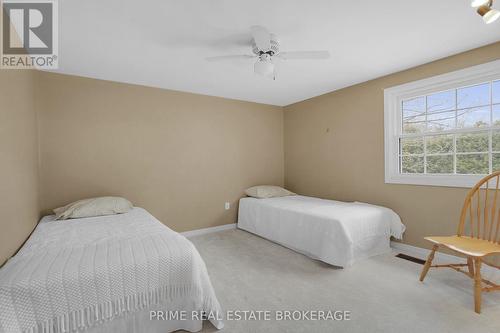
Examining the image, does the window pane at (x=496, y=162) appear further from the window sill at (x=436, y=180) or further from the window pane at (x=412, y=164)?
the window pane at (x=412, y=164)

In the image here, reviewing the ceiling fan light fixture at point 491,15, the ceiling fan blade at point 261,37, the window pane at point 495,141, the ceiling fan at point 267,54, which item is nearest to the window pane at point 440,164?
the window pane at point 495,141

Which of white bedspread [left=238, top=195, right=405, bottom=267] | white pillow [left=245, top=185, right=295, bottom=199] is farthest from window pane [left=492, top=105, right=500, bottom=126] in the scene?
white pillow [left=245, top=185, right=295, bottom=199]

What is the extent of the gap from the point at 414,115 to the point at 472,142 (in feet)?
2.24

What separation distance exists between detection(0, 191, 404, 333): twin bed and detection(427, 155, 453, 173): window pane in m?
1.42

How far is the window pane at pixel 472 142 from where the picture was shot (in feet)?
8.04

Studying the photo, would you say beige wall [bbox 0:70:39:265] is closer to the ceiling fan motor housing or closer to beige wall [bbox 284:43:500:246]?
the ceiling fan motor housing

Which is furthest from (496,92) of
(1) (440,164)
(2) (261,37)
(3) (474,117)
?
(2) (261,37)

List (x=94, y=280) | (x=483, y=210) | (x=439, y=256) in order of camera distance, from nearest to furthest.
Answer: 1. (x=94, y=280)
2. (x=483, y=210)
3. (x=439, y=256)

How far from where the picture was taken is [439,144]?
9.16 feet

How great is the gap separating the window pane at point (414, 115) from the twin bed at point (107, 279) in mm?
1677

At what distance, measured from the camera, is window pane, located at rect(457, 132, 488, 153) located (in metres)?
2.45

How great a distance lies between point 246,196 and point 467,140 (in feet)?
10.2

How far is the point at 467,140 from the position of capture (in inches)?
101

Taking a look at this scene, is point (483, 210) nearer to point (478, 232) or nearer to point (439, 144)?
point (478, 232)
